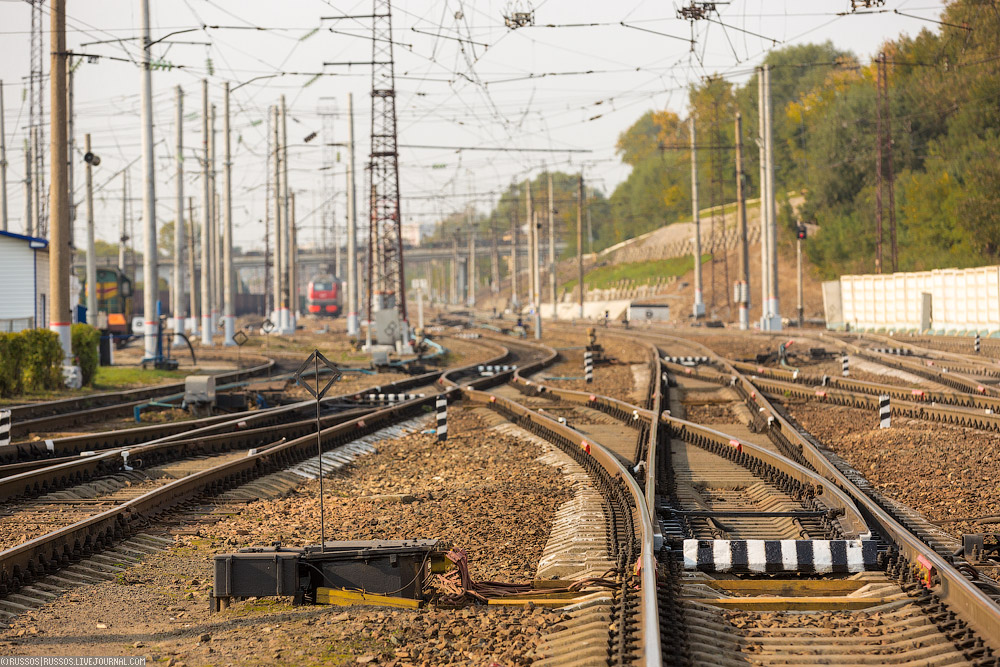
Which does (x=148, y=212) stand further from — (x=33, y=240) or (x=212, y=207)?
(x=212, y=207)

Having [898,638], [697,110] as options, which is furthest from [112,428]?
[697,110]

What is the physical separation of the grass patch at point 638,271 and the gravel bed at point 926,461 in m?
81.0

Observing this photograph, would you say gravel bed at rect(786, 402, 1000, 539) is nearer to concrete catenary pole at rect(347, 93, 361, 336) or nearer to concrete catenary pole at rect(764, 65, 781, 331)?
concrete catenary pole at rect(764, 65, 781, 331)

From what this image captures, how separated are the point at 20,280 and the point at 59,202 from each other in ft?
28.2

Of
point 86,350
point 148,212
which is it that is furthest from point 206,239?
point 86,350

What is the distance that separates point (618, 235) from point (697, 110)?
131 feet

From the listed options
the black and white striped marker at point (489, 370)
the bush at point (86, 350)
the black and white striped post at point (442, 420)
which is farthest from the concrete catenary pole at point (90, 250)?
the black and white striped post at point (442, 420)

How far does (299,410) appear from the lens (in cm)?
2356

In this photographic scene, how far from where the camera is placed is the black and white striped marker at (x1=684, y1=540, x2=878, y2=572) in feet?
28.0

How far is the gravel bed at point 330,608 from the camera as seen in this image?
698cm

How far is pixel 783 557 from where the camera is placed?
8.50m

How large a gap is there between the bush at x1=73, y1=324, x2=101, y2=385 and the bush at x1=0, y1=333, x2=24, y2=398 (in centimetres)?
252

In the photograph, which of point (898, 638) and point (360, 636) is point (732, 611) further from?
point (360, 636)

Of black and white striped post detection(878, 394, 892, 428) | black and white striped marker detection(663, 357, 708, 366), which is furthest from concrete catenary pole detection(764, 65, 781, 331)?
black and white striped post detection(878, 394, 892, 428)
